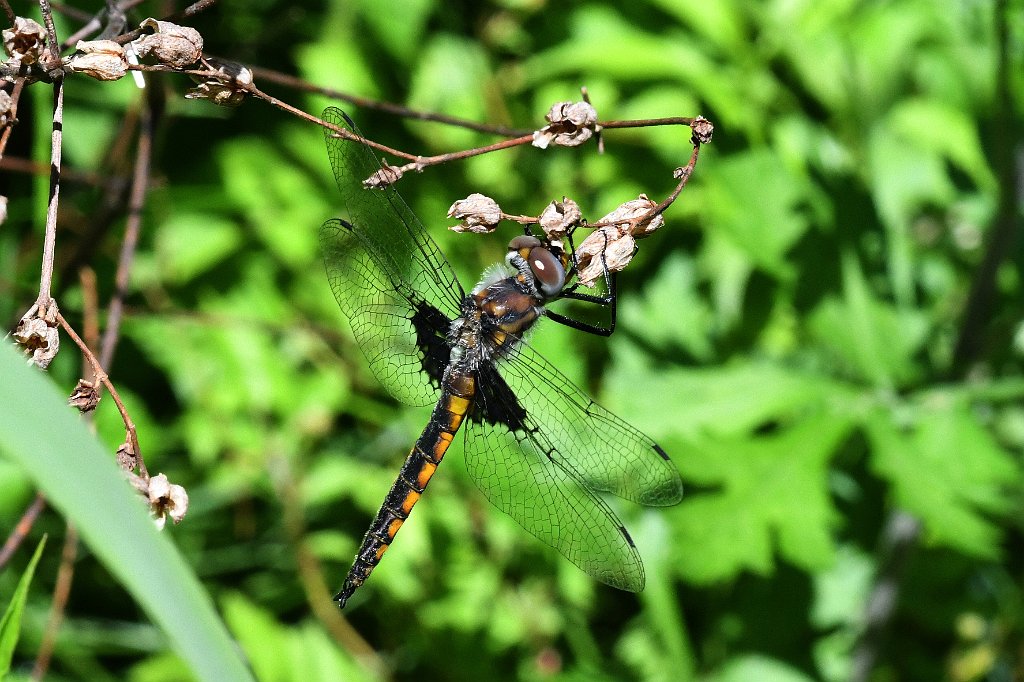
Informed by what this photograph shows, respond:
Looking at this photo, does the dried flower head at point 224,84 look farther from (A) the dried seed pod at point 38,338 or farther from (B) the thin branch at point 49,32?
(A) the dried seed pod at point 38,338

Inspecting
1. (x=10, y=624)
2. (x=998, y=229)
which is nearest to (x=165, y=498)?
(x=10, y=624)

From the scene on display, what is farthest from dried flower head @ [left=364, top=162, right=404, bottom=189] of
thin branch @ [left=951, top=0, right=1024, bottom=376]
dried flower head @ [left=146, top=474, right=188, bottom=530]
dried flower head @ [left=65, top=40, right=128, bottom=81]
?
thin branch @ [left=951, top=0, right=1024, bottom=376]

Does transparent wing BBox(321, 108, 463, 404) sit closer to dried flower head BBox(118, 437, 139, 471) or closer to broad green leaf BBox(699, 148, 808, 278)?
dried flower head BBox(118, 437, 139, 471)

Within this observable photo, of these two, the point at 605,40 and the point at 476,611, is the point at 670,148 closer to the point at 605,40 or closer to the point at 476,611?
the point at 605,40

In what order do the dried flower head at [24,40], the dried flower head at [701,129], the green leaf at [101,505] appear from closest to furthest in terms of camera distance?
the green leaf at [101,505]
the dried flower head at [24,40]
the dried flower head at [701,129]

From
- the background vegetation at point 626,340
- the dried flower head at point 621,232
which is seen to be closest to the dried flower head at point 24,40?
the dried flower head at point 621,232

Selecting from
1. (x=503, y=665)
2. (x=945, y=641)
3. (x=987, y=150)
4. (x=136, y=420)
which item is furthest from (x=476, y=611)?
(x=987, y=150)
